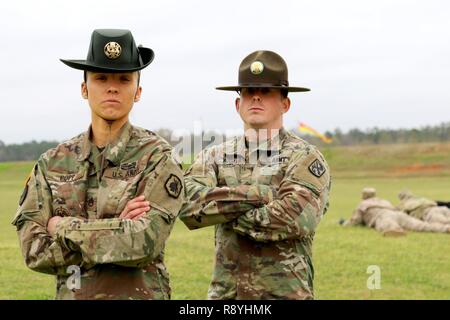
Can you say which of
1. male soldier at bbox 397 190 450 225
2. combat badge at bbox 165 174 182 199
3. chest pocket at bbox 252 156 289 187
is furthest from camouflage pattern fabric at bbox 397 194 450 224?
combat badge at bbox 165 174 182 199

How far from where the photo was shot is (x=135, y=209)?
3895 mm

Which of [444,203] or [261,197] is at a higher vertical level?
[261,197]

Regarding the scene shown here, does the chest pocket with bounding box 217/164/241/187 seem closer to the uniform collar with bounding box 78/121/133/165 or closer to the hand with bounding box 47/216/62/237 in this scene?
the uniform collar with bounding box 78/121/133/165

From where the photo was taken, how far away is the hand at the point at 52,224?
394cm

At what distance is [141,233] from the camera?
383cm

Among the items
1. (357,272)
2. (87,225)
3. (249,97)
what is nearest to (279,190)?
(249,97)

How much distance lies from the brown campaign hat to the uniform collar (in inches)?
45.0

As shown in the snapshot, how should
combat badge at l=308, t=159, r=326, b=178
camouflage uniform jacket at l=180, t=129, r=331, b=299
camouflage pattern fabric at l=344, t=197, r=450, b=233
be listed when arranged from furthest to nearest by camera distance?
camouflage pattern fabric at l=344, t=197, r=450, b=233 < combat badge at l=308, t=159, r=326, b=178 < camouflage uniform jacket at l=180, t=129, r=331, b=299

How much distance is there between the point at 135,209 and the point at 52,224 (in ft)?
1.56

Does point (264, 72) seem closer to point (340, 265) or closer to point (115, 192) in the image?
point (115, 192)

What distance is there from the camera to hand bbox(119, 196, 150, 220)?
389cm

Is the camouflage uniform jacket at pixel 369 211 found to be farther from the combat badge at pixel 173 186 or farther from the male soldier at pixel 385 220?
the combat badge at pixel 173 186

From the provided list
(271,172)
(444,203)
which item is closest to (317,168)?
(271,172)
